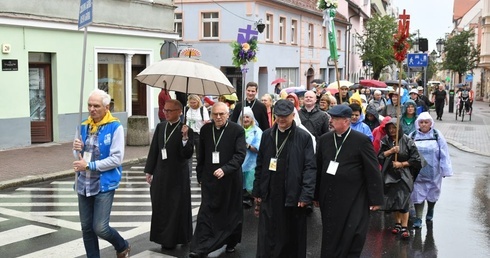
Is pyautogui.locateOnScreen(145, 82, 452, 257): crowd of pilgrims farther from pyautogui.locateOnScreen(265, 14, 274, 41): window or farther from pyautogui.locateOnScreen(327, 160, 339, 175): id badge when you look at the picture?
pyautogui.locateOnScreen(265, 14, 274, 41): window

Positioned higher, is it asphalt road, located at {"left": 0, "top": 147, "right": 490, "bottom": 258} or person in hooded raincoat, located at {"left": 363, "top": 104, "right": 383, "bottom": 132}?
person in hooded raincoat, located at {"left": 363, "top": 104, "right": 383, "bottom": 132}

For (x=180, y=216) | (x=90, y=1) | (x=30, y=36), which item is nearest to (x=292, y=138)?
(x=180, y=216)

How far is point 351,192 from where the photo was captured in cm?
559

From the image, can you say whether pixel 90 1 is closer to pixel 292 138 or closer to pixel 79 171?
pixel 79 171

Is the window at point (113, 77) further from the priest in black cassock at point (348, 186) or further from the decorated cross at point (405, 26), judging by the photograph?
the priest in black cassock at point (348, 186)

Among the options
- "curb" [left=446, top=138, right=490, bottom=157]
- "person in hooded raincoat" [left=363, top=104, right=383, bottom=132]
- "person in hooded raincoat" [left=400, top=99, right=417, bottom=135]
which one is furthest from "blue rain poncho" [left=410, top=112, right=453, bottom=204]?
"curb" [left=446, top=138, right=490, bottom=157]

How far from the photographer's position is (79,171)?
571 centimetres

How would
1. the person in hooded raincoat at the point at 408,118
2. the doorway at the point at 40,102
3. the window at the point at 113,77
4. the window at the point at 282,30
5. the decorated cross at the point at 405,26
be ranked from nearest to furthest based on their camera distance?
the decorated cross at the point at 405,26
the person in hooded raincoat at the point at 408,118
the doorway at the point at 40,102
the window at the point at 113,77
the window at the point at 282,30

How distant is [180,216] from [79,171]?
1616 mm

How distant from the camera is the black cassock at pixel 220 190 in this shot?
6719 millimetres

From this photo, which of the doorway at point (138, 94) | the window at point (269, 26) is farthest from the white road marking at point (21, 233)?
the window at point (269, 26)

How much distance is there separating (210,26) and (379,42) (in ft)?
70.6

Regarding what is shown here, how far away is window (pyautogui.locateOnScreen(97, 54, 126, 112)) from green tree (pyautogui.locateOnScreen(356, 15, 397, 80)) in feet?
108

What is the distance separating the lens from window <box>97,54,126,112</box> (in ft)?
63.9
